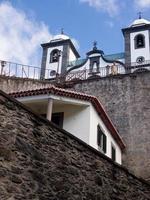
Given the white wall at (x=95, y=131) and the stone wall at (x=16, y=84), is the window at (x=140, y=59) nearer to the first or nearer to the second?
the stone wall at (x=16, y=84)

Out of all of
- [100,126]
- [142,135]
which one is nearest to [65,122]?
[100,126]

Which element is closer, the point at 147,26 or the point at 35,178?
the point at 35,178

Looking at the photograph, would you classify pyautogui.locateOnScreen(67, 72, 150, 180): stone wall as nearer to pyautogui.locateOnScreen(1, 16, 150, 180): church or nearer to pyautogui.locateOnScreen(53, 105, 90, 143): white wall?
pyautogui.locateOnScreen(1, 16, 150, 180): church

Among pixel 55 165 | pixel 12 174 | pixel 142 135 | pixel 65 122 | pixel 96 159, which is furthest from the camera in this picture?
pixel 142 135

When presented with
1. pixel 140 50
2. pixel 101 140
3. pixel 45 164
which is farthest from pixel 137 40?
pixel 45 164

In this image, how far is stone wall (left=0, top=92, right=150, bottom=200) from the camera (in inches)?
265

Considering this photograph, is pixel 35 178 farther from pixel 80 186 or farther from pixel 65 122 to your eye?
pixel 65 122

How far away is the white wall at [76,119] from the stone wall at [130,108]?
4453mm

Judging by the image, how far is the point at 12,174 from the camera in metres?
6.66

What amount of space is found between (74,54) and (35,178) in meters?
50.0

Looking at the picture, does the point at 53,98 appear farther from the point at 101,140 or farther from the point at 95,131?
the point at 101,140

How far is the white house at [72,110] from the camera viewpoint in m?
14.1


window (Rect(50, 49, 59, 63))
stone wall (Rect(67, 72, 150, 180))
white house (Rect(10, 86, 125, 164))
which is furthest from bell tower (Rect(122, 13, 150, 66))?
white house (Rect(10, 86, 125, 164))

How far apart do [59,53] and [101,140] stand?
38825 millimetres
